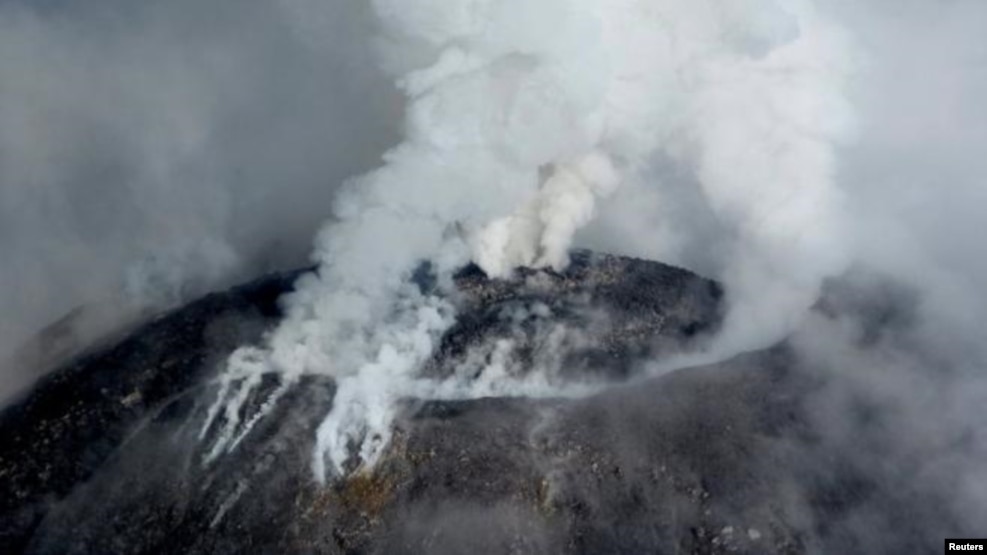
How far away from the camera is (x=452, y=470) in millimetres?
36781

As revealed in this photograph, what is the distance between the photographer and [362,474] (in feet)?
121

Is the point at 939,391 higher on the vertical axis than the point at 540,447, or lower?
higher

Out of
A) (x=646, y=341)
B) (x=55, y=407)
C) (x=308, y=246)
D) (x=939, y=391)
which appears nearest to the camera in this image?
(x=55, y=407)

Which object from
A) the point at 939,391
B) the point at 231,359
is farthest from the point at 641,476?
the point at 231,359

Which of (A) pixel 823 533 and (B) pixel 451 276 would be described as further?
(B) pixel 451 276

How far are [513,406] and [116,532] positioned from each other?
15913mm

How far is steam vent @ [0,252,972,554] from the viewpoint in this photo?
3438cm

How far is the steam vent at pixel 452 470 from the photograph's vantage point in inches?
1353

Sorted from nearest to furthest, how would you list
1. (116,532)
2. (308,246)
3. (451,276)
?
(116,532)
(451,276)
(308,246)

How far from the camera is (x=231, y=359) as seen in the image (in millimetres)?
42188

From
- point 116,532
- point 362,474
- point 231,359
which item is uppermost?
point 231,359

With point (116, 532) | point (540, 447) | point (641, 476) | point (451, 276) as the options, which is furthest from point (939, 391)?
point (116, 532)

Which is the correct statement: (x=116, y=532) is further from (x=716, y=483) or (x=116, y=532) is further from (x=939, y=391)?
(x=939, y=391)

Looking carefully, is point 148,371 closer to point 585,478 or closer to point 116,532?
point 116,532
